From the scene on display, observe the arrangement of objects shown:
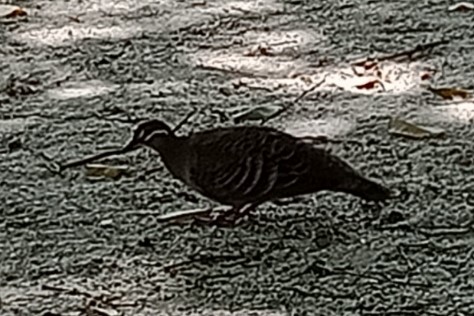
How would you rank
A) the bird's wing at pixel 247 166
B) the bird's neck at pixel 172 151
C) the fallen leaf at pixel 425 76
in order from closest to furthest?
the bird's wing at pixel 247 166 → the bird's neck at pixel 172 151 → the fallen leaf at pixel 425 76

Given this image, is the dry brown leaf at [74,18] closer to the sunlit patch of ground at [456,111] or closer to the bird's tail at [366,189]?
the sunlit patch of ground at [456,111]

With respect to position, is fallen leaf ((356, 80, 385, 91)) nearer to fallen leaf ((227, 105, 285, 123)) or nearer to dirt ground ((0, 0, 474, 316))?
dirt ground ((0, 0, 474, 316))

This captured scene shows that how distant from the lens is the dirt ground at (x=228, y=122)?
3.44 m

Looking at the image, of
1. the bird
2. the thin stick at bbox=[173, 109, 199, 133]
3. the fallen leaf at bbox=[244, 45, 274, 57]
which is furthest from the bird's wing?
the fallen leaf at bbox=[244, 45, 274, 57]

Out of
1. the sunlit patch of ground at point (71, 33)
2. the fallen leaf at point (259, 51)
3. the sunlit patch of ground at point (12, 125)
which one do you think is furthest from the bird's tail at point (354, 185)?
the sunlit patch of ground at point (71, 33)

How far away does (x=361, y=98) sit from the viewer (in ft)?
15.4

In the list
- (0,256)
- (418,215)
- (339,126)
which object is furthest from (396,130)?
(0,256)

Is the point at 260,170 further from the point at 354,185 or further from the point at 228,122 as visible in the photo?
the point at 228,122

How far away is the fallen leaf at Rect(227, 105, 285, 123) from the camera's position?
454 cm

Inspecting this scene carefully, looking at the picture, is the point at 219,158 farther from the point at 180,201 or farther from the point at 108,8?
the point at 108,8

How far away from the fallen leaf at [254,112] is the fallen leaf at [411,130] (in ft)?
1.18

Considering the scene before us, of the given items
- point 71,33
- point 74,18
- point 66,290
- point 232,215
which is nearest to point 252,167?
point 232,215

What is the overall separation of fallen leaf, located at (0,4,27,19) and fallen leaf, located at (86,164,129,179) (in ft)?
5.08

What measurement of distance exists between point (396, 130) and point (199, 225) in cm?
87
